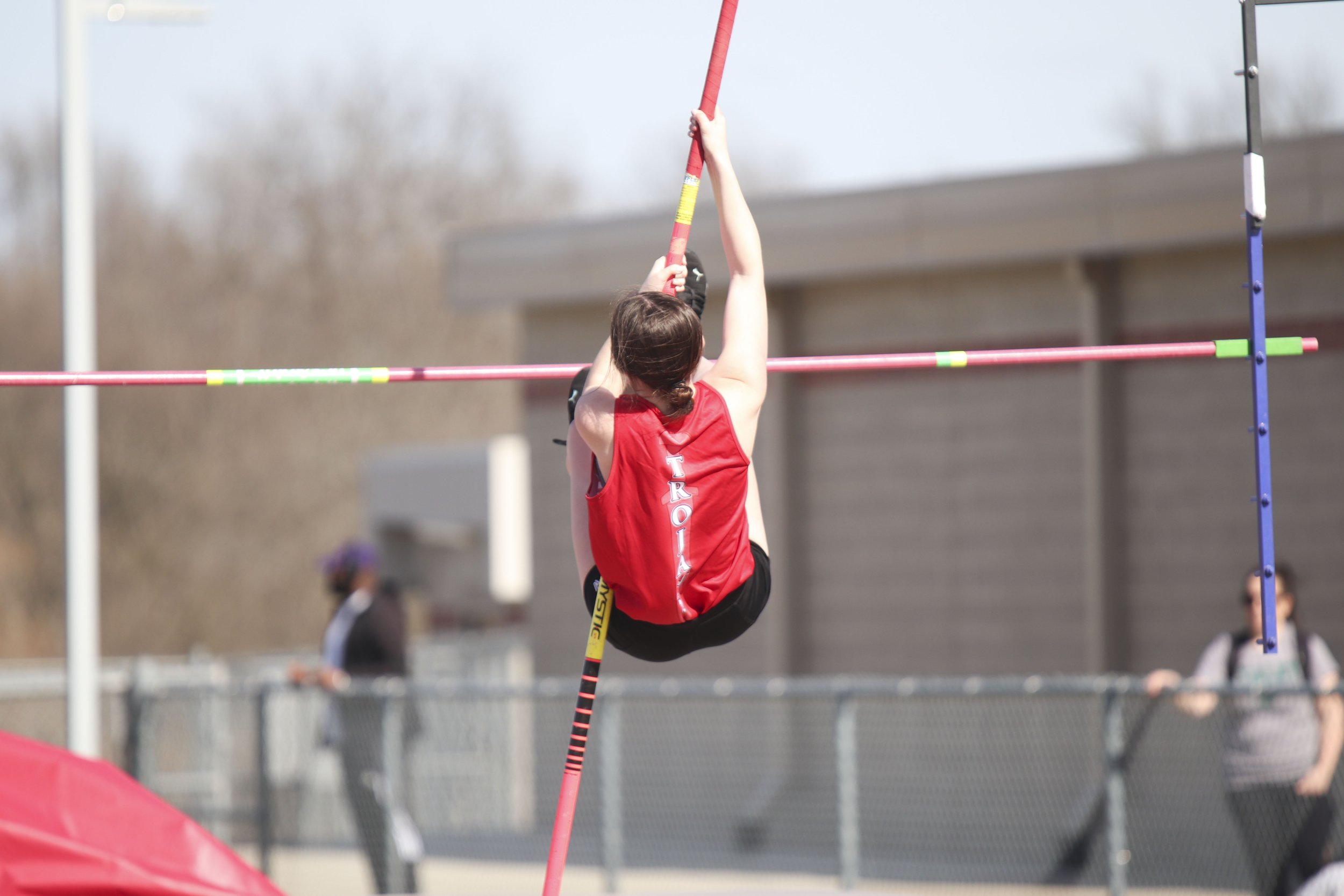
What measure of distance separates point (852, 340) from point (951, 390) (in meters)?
0.86

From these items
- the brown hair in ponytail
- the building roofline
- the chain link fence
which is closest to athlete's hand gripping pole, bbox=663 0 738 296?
the brown hair in ponytail

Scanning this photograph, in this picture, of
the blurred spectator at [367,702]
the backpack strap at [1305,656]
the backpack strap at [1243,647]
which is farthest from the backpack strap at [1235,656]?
the blurred spectator at [367,702]

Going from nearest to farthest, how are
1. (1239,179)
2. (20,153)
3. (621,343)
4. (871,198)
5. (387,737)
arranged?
(621,343), (387,737), (1239,179), (871,198), (20,153)

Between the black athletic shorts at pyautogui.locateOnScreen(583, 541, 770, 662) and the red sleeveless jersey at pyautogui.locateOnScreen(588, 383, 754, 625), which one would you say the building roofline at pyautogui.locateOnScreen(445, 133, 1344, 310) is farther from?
the red sleeveless jersey at pyautogui.locateOnScreen(588, 383, 754, 625)

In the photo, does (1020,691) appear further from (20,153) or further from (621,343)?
(20,153)

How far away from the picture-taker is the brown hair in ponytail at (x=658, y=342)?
177 inches

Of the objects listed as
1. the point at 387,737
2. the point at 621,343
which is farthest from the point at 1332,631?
the point at 621,343

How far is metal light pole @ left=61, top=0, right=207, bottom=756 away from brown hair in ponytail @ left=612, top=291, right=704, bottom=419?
514 centimetres

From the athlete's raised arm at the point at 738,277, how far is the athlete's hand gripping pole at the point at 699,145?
41 mm

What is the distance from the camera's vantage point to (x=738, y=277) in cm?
495

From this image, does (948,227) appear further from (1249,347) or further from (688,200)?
(688,200)

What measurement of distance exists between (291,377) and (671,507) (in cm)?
159

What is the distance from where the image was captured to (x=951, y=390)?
12.6m

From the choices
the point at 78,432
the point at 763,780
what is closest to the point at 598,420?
the point at 78,432
